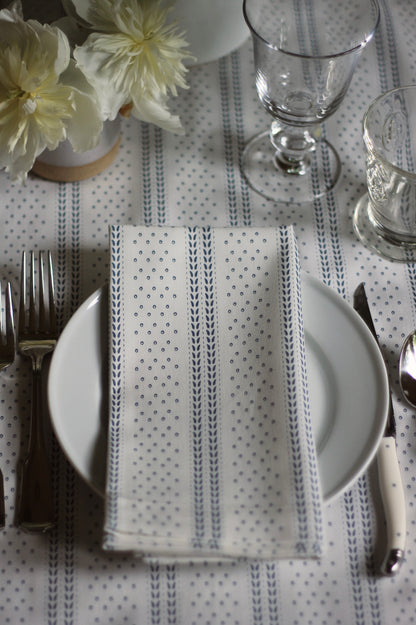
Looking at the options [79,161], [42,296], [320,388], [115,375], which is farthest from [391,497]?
→ [79,161]

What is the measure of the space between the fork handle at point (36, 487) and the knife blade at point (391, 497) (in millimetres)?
256

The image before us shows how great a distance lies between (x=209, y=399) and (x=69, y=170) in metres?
0.32

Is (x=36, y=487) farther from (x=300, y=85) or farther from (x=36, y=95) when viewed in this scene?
(x=300, y=85)

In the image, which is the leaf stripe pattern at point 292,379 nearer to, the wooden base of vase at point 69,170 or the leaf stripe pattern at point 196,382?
the leaf stripe pattern at point 196,382

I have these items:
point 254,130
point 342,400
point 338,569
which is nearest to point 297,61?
point 254,130

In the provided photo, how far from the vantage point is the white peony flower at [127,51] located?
0.56 m

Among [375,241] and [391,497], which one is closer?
[391,497]

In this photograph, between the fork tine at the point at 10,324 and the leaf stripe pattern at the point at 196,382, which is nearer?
the leaf stripe pattern at the point at 196,382

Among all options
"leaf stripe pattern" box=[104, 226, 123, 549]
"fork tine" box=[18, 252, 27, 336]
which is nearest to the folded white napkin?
"leaf stripe pattern" box=[104, 226, 123, 549]

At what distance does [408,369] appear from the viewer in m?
0.59

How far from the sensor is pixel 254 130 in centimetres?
77

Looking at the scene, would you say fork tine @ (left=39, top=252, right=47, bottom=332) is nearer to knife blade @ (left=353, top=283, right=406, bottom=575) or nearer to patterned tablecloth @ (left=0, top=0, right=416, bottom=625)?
patterned tablecloth @ (left=0, top=0, right=416, bottom=625)

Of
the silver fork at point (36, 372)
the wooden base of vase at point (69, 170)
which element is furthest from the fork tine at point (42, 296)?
the wooden base of vase at point (69, 170)

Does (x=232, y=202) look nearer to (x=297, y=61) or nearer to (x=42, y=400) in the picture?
(x=297, y=61)
